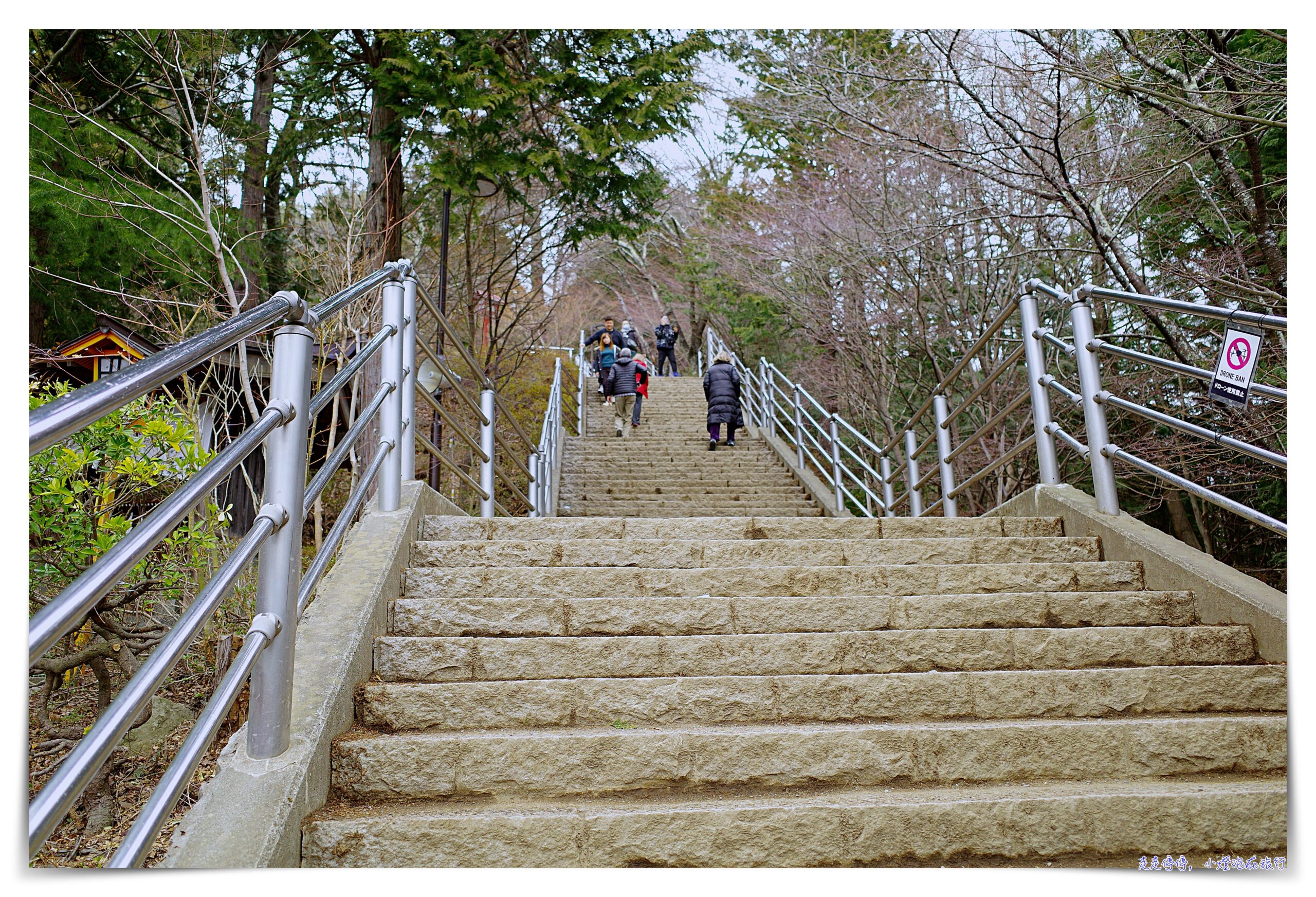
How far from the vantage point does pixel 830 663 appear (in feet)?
8.75

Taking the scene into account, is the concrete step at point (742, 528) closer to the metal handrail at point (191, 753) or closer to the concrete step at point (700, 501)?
the metal handrail at point (191, 753)

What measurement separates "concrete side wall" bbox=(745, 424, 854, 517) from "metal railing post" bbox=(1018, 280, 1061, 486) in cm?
315

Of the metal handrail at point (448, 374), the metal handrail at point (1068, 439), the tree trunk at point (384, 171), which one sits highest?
the tree trunk at point (384, 171)

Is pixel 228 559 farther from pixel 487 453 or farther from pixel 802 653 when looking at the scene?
pixel 487 453

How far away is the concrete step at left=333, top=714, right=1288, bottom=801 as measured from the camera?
212 centimetres

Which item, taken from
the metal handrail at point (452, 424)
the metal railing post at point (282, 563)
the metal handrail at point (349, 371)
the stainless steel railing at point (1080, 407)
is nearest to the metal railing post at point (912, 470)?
the stainless steel railing at point (1080, 407)

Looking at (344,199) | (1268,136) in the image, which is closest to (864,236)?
(1268,136)

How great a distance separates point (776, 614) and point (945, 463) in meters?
2.88

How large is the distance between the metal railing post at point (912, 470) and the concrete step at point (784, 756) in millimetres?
3793

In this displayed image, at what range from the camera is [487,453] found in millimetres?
4910

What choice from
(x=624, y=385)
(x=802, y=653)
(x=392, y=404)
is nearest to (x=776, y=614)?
(x=802, y=653)

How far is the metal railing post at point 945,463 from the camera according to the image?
17.6 feet

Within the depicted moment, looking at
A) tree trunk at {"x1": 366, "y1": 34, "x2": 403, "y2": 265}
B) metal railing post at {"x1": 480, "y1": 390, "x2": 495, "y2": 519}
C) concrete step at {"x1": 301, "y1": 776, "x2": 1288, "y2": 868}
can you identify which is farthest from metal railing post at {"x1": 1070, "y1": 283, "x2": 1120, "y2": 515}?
tree trunk at {"x1": 366, "y1": 34, "x2": 403, "y2": 265}

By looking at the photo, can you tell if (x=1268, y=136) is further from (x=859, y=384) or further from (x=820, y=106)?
(x=859, y=384)
